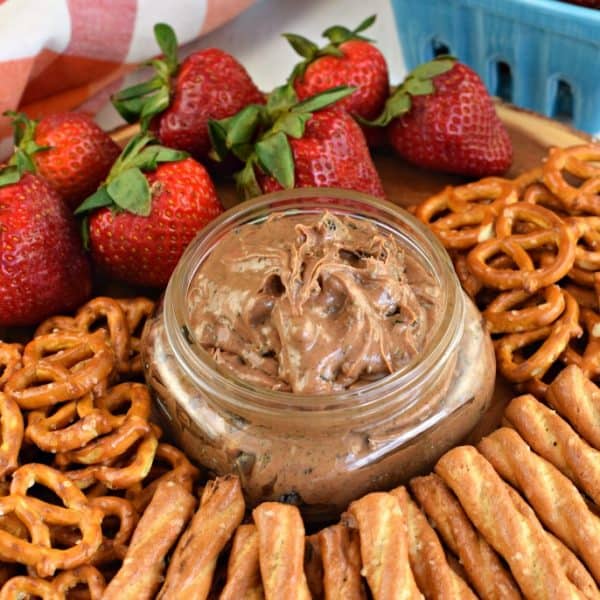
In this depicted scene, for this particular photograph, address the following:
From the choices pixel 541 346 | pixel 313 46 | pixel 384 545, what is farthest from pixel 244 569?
pixel 313 46

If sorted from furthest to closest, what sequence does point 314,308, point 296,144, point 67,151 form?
1. point 67,151
2. point 296,144
3. point 314,308

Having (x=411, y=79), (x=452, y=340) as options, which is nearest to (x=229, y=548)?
(x=452, y=340)

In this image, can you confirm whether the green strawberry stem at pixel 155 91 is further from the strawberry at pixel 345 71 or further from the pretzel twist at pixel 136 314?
the pretzel twist at pixel 136 314

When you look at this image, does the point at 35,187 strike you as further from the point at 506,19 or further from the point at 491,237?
the point at 506,19

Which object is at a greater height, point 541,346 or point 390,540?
point 390,540

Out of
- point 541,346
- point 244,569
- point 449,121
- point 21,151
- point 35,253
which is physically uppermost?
point 21,151

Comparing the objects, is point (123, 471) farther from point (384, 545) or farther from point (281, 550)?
point (384, 545)
